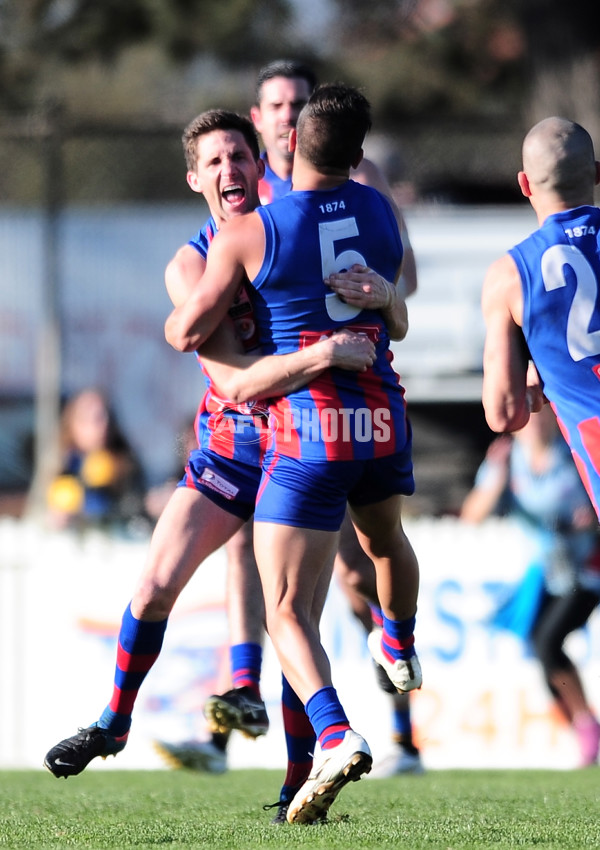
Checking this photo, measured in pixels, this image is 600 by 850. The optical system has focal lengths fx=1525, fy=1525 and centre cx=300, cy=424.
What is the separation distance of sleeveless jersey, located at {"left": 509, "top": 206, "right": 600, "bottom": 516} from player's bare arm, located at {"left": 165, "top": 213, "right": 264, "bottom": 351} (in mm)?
813

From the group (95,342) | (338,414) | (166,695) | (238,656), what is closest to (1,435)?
(95,342)

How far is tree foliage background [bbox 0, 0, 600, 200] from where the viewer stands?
15859mm

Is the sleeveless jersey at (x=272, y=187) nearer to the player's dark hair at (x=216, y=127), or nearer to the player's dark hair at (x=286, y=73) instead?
the player's dark hair at (x=286, y=73)

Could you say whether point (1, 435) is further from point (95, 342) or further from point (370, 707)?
point (370, 707)

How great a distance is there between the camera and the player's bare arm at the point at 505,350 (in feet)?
15.3

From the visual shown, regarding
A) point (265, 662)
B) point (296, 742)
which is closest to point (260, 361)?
point (296, 742)

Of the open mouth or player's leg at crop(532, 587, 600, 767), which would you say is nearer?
the open mouth

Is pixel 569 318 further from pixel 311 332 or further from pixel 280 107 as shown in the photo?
pixel 280 107

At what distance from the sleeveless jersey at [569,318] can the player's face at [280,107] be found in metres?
1.91

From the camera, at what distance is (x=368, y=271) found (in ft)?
16.0

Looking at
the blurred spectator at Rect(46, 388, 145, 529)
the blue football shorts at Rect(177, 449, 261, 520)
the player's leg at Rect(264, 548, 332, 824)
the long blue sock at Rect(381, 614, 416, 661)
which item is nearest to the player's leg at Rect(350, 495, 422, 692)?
the long blue sock at Rect(381, 614, 416, 661)

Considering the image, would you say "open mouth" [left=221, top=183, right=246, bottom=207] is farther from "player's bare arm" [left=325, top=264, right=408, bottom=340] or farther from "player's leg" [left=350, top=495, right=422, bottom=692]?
"player's leg" [left=350, top=495, right=422, bottom=692]

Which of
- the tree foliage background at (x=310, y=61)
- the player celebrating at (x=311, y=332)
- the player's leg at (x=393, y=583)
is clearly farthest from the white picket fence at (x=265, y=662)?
the tree foliage background at (x=310, y=61)

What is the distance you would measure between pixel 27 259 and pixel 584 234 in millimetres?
11591
